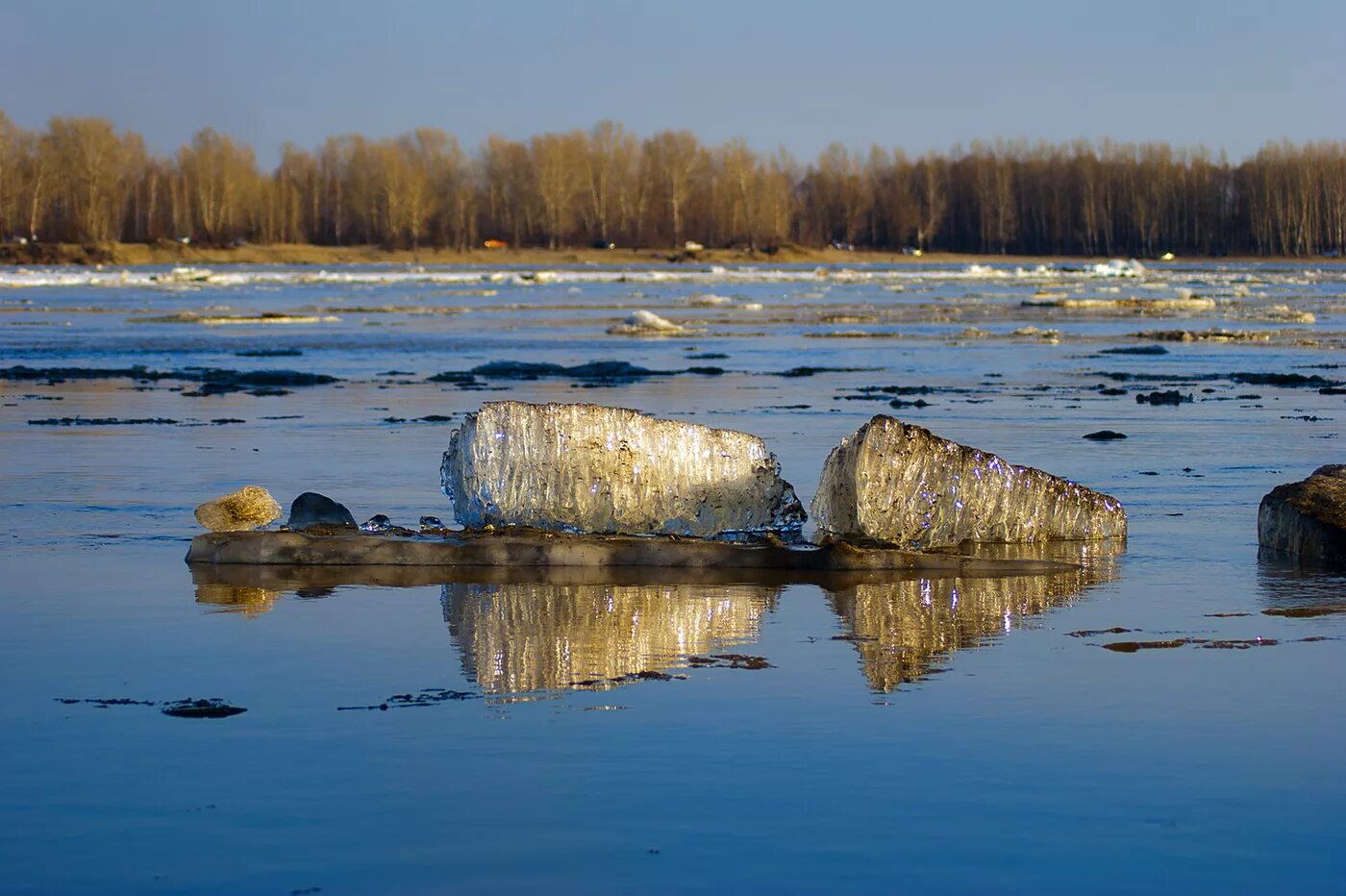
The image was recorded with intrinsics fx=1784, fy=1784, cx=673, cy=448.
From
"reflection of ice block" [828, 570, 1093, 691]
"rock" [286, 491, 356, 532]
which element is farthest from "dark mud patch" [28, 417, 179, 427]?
"reflection of ice block" [828, 570, 1093, 691]

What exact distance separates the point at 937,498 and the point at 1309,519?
6.22ft

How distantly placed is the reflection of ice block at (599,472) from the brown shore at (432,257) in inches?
4909

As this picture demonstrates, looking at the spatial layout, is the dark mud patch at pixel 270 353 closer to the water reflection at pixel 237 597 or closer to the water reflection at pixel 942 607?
the water reflection at pixel 237 597

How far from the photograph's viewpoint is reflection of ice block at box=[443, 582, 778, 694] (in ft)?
22.0

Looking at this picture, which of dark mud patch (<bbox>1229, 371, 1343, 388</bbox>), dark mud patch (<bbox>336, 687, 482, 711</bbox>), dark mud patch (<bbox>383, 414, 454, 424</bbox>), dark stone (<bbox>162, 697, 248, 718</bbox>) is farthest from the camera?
dark mud patch (<bbox>1229, 371, 1343, 388</bbox>)

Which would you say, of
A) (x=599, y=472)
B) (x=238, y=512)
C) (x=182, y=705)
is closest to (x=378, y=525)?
(x=238, y=512)

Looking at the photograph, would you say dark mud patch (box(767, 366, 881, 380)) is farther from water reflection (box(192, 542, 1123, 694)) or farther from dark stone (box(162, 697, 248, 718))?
dark stone (box(162, 697, 248, 718))

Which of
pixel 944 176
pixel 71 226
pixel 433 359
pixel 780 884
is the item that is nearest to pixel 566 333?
pixel 433 359

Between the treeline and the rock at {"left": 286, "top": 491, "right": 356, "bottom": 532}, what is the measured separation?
142 metres

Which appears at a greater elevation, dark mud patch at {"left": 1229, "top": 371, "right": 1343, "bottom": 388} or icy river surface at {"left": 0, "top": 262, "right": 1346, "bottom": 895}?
dark mud patch at {"left": 1229, "top": 371, "right": 1343, "bottom": 388}

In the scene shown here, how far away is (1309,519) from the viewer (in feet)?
30.2

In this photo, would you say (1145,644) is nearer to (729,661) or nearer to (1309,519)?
(729,661)

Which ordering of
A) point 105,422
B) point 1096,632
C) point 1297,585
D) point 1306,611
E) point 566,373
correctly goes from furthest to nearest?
point 566,373 < point 105,422 < point 1297,585 < point 1306,611 < point 1096,632

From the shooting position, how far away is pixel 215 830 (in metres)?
4.77
